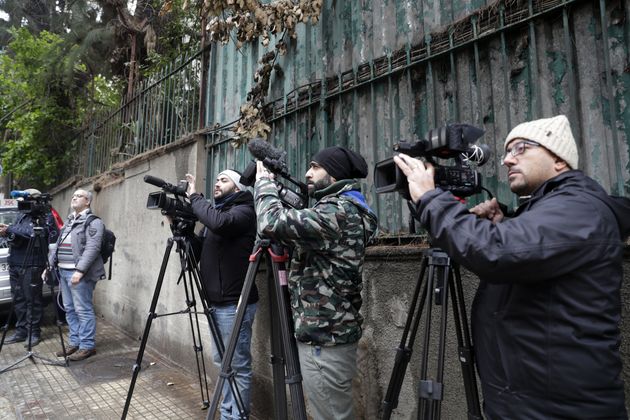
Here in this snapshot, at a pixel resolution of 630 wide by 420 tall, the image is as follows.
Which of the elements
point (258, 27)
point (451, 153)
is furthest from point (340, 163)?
point (258, 27)

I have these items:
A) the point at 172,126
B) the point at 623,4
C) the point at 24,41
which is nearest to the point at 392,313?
the point at 623,4

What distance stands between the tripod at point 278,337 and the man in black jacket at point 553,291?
977 millimetres

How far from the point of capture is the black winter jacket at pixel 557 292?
1.23m

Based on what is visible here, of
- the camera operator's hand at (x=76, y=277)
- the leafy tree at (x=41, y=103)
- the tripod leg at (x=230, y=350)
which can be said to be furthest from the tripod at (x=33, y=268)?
the leafy tree at (x=41, y=103)

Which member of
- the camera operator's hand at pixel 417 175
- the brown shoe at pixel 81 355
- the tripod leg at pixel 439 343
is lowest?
the brown shoe at pixel 81 355

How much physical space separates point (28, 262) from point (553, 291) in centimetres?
554

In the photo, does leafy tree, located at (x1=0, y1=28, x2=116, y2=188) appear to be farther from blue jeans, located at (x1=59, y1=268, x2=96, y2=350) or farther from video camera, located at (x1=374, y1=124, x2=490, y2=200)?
video camera, located at (x1=374, y1=124, x2=490, y2=200)

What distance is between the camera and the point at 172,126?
17.8 ft

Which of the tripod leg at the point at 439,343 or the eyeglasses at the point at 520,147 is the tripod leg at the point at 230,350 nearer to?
the tripod leg at the point at 439,343

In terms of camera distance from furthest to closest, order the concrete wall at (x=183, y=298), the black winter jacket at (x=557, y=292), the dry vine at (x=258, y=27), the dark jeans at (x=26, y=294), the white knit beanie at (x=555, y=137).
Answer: the dark jeans at (x=26, y=294) → the dry vine at (x=258, y=27) → the concrete wall at (x=183, y=298) → the white knit beanie at (x=555, y=137) → the black winter jacket at (x=557, y=292)

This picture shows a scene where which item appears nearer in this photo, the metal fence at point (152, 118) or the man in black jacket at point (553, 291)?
the man in black jacket at point (553, 291)

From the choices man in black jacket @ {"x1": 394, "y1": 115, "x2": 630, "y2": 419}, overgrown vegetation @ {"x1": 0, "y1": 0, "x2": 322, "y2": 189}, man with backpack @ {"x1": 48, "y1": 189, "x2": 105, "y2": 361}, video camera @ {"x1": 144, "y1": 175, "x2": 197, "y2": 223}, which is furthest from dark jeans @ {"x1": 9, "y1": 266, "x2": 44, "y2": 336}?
man in black jacket @ {"x1": 394, "y1": 115, "x2": 630, "y2": 419}

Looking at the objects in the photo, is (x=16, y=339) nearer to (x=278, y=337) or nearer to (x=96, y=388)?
(x=96, y=388)

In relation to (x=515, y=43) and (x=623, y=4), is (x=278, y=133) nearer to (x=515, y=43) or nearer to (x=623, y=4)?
(x=515, y=43)
